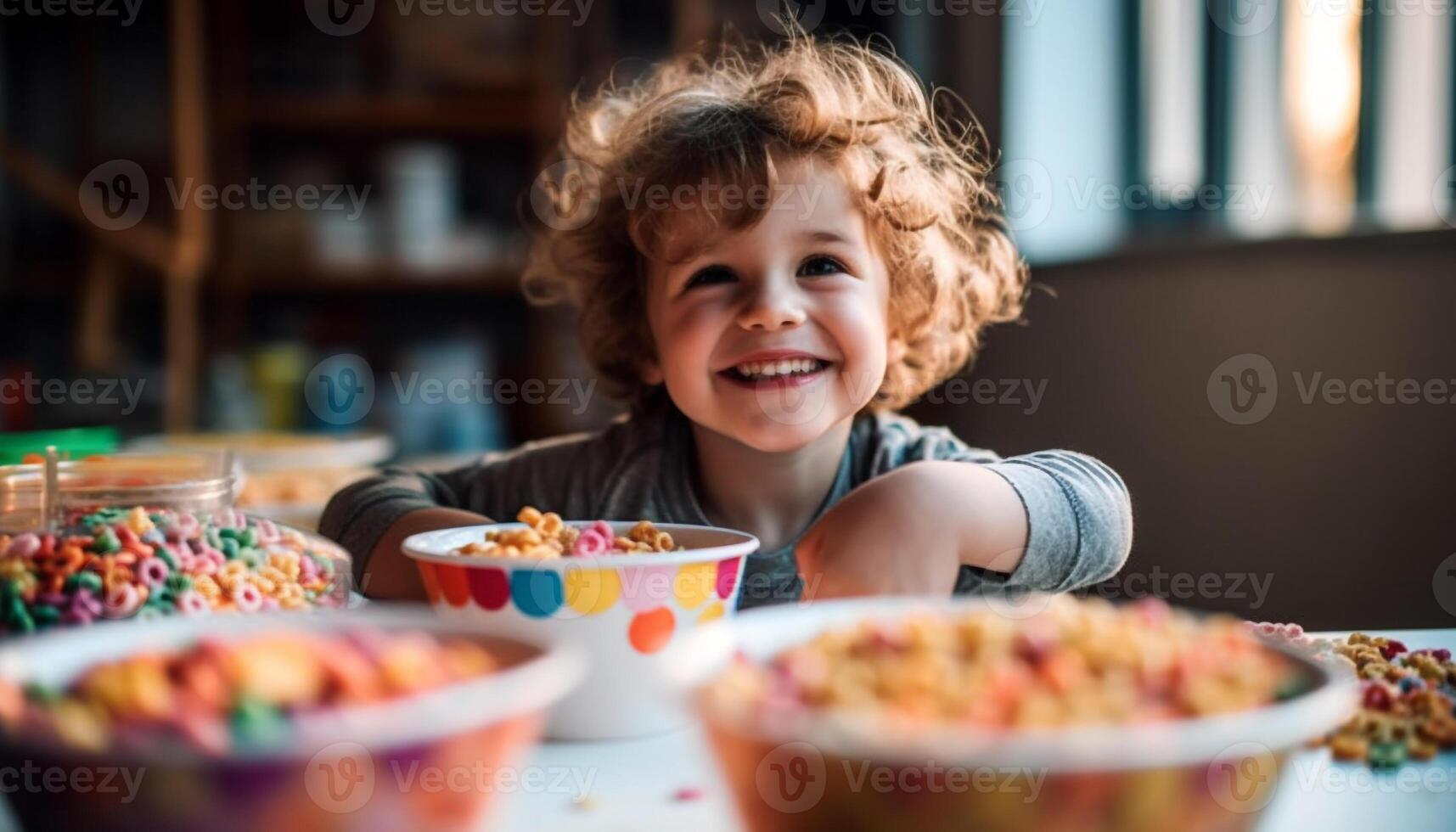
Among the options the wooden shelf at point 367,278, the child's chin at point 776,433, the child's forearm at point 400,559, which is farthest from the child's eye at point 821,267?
the wooden shelf at point 367,278

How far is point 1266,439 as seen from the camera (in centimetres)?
164

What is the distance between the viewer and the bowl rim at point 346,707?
36 cm

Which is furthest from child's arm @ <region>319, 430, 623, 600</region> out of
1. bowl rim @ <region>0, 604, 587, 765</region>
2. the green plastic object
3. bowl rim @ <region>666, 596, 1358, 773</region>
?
bowl rim @ <region>666, 596, 1358, 773</region>

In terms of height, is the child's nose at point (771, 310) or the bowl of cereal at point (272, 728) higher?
the child's nose at point (771, 310)

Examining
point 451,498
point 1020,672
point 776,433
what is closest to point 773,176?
point 776,433

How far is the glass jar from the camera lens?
0.61 m

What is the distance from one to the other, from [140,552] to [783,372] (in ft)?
1.69

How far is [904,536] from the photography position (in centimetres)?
70

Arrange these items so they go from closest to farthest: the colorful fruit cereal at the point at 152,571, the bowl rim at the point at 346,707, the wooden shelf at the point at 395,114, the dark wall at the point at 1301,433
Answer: the bowl rim at the point at 346,707 → the colorful fruit cereal at the point at 152,571 → the dark wall at the point at 1301,433 → the wooden shelf at the point at 395,114

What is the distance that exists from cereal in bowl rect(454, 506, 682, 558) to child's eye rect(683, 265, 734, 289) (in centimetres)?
36

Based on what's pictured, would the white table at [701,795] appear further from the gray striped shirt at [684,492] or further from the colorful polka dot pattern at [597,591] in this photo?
the gray striped shirt at [684,492]

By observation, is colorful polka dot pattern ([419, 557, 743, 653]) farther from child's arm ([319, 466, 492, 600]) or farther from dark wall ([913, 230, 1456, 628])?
dark wall ([913, 230, 1456, 628])

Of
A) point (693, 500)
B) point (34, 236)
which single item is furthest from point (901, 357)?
point (34, 236)

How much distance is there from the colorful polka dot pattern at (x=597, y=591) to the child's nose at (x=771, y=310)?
40 cm
